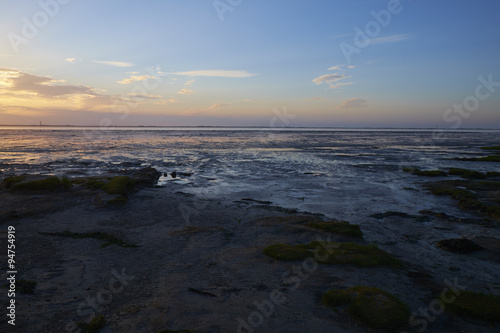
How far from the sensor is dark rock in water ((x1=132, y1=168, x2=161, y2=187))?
79.8 ft

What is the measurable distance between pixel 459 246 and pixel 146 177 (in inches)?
868

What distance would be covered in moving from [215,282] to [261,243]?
151 inches

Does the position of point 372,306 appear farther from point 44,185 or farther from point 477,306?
point 44,185

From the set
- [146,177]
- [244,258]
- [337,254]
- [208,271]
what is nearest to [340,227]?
[337,254]

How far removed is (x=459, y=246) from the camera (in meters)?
12.1

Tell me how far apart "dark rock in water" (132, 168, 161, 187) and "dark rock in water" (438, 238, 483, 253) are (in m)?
20.1

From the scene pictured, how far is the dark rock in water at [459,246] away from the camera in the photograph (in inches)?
470

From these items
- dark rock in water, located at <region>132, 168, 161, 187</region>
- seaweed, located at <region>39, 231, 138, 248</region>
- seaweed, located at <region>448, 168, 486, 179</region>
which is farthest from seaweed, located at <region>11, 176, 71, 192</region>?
seaweed, located at <region>448, 168, 486, 179</region>

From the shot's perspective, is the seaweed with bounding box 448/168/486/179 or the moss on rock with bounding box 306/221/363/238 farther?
the seaweed with bounding box 448/168/486/179

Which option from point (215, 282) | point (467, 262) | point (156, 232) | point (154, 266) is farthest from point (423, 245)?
point (156, 232)

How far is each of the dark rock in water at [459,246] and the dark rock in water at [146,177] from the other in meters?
20.1

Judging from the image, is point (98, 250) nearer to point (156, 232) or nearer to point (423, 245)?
point (156, 232)

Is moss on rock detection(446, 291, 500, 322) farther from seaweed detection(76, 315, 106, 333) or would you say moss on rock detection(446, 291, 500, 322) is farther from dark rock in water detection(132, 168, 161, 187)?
dark rock in water detection(132, 168, 161, 187)

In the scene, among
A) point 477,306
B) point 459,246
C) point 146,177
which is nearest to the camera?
point 477,306
